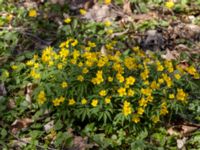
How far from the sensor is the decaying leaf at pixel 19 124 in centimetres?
382

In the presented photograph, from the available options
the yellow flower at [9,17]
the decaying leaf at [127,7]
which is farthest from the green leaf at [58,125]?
the decaying leaf at [127,7]

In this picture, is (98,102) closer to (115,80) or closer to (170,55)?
→ (115,80)

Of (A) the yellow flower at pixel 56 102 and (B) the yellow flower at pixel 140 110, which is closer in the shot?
(B) the yellow flower at pixel 140 110

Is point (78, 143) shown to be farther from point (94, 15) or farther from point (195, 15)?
point (195, 15)

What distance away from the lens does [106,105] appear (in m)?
3.48

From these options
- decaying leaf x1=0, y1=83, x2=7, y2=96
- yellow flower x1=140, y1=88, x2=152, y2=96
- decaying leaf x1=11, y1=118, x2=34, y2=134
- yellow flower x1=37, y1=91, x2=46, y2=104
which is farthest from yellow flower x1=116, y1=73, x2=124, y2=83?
decaying leaf x1=0, y1=83, x2=7, y2=96

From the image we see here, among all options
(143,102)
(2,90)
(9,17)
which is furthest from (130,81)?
(9,17)

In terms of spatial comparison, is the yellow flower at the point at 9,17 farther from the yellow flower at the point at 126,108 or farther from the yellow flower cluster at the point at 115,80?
the yellow flower at the point at 126,108

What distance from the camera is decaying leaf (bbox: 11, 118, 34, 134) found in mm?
3824

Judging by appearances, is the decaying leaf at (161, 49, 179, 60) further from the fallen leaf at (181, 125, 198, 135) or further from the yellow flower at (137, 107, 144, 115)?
the yellow flower at (137, 107, 144, 115)

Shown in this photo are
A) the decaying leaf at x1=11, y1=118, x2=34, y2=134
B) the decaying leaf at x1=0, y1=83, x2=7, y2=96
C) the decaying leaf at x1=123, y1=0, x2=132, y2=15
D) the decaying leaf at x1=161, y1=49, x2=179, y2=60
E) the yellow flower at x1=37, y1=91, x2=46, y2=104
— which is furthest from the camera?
the decaying leaf at x1=123, y1=0, x2=132, y2=15

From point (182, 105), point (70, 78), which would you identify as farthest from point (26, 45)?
point (182, 105)

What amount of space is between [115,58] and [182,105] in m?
0.74

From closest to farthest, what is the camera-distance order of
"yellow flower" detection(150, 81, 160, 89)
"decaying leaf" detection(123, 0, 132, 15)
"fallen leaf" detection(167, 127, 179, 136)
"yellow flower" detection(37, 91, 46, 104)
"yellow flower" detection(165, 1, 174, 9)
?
"yellow flower" detection(150, 81, 160, 89) < "yellow flower" detection(37, 91, 46, 104) < "fallen leaf" detection(167, 127, 179, 136) < "yellow flower" detection(165, 1, 174, 9) < "decaying leaf" detection(123, 0, 132, 15)
